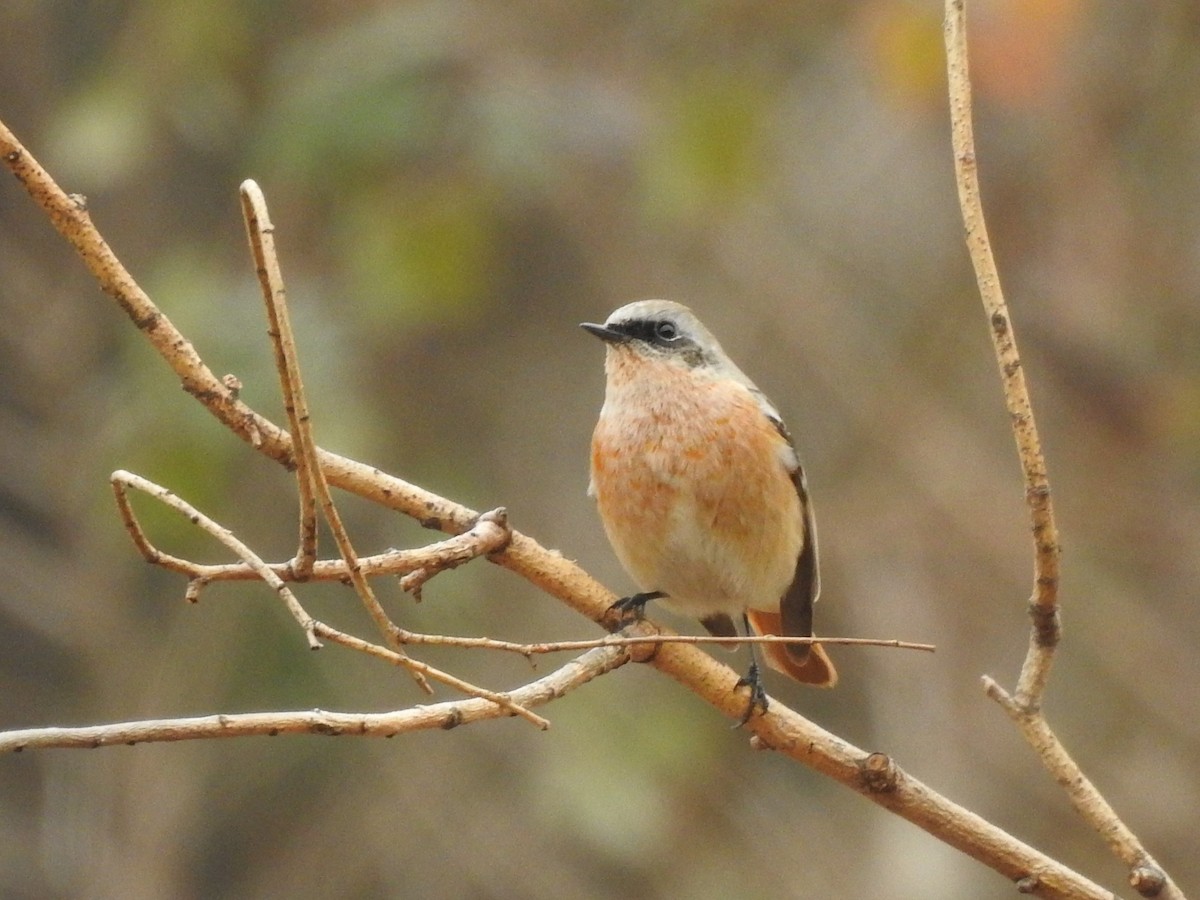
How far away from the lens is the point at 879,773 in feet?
7.64

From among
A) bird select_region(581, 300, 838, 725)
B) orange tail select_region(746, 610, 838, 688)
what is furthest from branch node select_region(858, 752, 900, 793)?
orange tail select_region(746, 610, 838, 688)

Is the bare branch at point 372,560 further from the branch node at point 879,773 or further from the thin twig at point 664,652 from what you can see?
the branch node at point 879,773

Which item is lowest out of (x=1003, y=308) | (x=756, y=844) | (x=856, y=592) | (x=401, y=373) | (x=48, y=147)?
(x=756, y=844)

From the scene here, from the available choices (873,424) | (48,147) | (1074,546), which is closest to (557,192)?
(873,424)

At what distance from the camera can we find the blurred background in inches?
214

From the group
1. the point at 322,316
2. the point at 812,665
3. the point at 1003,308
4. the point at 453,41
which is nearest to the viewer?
the point at 1003,308

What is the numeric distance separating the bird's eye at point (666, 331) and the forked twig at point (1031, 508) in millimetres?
1826

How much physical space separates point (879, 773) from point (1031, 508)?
492 millimetres

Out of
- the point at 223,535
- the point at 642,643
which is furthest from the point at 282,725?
the point at 642,643

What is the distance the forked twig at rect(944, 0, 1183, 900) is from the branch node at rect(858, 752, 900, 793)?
197mm

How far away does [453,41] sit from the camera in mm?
5520

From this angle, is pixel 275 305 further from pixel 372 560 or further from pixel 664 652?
pixel 664 652

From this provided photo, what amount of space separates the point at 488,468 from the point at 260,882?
211 cm

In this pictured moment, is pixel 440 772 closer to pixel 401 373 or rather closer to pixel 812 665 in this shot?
pixel 401 373
